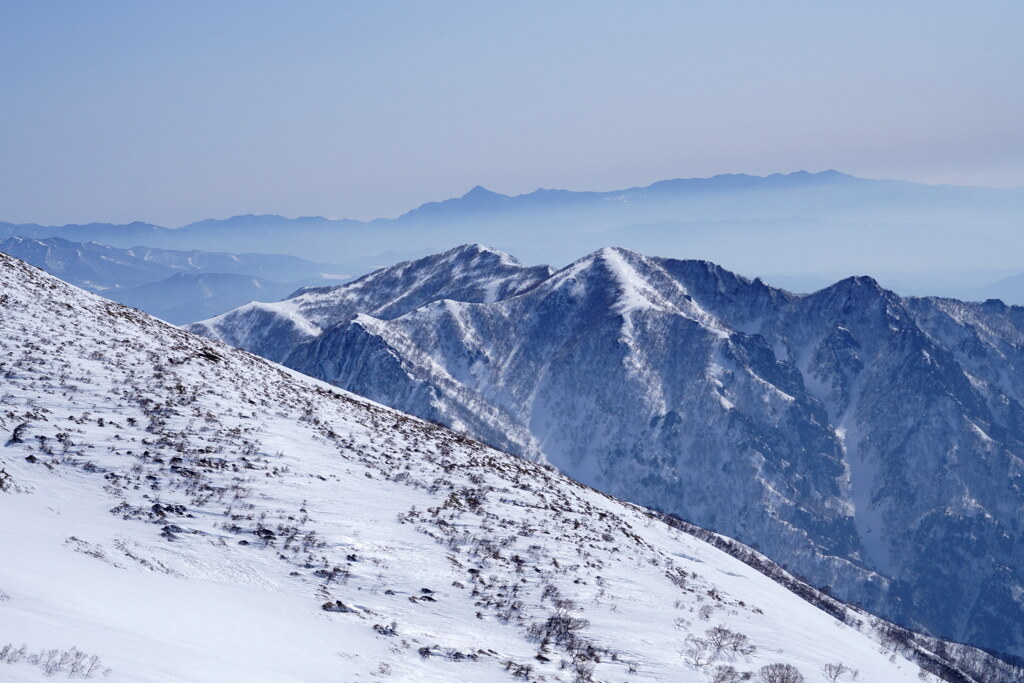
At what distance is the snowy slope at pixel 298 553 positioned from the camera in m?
13.4

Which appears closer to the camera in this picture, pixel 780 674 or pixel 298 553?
pixel 780 674

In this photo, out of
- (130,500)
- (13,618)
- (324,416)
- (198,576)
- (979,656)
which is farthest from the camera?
(979,656)

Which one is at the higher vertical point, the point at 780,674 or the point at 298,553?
the point at 780,674

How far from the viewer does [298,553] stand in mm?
19641

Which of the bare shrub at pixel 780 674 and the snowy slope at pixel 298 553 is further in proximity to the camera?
the bare shrub at pixel 780 674

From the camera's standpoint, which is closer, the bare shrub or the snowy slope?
the snowy slope

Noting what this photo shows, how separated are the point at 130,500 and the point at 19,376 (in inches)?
451

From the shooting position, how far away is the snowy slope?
44.1 ft

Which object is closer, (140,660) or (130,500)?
(140,660)

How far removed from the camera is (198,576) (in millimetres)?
17156

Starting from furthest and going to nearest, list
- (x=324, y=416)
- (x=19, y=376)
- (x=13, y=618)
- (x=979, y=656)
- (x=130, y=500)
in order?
(x=979, y=656) → (x=324, y=416) → (x=19, y=376) → (x=130, y=500) → (x=13, y=618)

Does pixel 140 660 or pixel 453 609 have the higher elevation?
pixel 140 660

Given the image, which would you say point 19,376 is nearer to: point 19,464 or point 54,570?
point 19,464

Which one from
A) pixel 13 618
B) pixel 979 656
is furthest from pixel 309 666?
pixel 979 656
